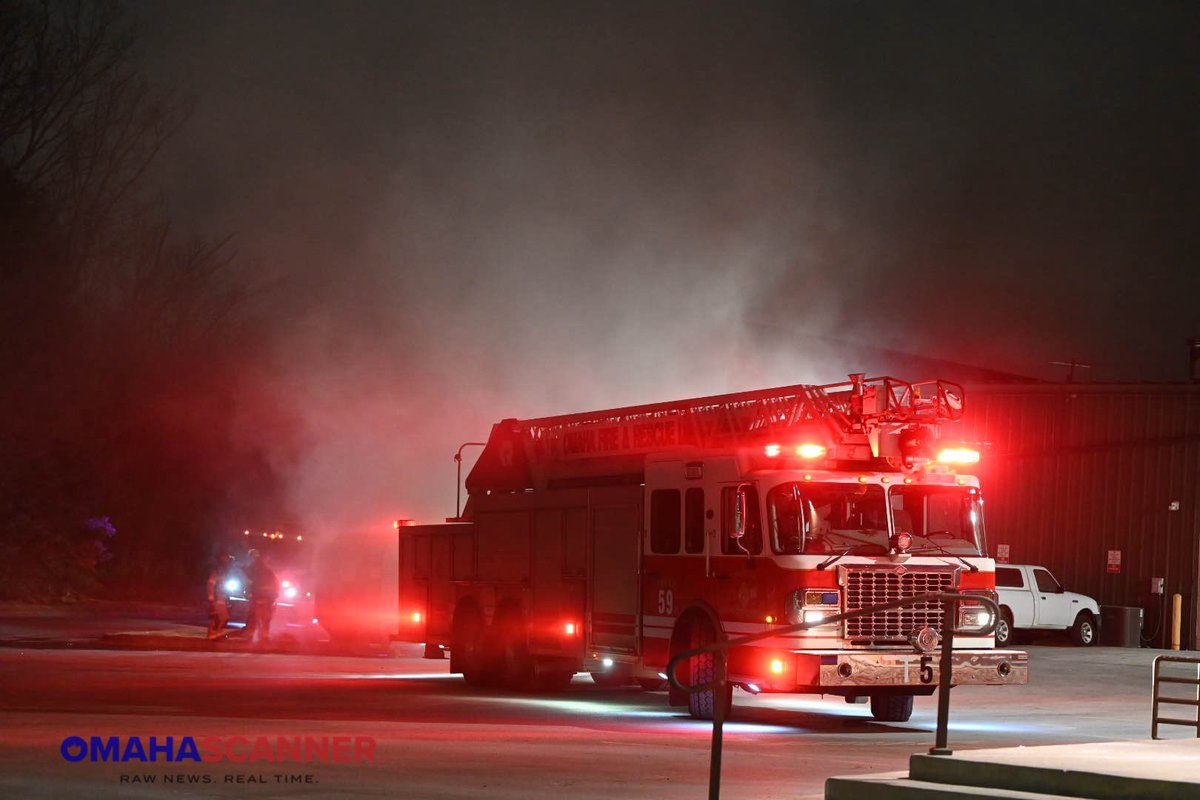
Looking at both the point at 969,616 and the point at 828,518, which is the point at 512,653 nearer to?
the point at 828,518

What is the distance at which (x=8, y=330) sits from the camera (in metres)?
42.3

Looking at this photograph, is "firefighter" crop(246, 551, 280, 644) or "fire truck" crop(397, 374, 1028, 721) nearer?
"fire truck" crop(397, 374, 1028, 721)

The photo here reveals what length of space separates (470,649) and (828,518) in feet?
20.9

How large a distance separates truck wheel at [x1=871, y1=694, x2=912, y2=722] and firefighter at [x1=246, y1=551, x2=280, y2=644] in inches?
508

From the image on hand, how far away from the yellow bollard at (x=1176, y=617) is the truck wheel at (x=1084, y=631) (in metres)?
1.52

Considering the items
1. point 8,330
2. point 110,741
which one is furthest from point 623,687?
point 8,330

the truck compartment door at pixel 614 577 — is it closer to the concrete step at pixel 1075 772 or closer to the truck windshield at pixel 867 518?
the truck windshield at pixel 867 518

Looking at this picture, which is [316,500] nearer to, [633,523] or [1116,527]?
[633,523]

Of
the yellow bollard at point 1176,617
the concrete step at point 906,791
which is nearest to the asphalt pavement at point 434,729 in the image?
the concrete step at point 906,791

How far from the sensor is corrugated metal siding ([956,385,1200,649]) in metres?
32.0

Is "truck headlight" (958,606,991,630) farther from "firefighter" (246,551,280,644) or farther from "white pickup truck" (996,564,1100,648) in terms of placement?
"white pickup truck" (996,564,1100,648)

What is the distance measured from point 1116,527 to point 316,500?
16160 millimetres

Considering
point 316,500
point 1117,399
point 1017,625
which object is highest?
point 1117,399

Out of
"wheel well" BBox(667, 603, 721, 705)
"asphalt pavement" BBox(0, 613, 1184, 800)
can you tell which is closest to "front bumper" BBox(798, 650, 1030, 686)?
"asphalt pavement" BBox(0, 613, 1184, 800)
